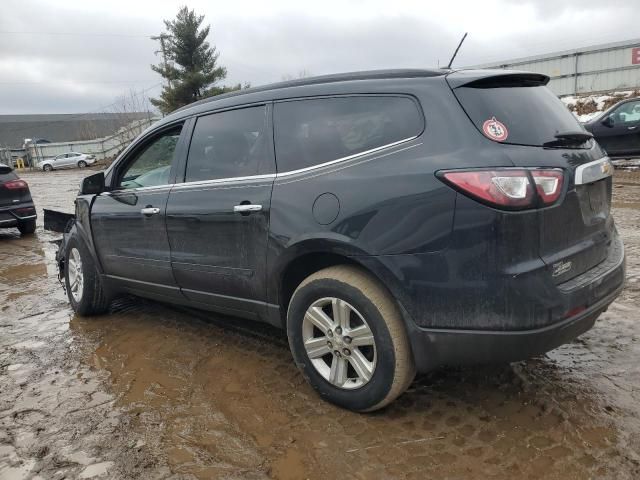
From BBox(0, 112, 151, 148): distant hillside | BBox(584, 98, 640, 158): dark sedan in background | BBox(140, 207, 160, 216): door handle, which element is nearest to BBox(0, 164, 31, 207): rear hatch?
BBox(140, 207, 160, 216): door handle

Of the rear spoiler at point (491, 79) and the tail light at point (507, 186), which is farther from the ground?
the rear spoiler at point (491, 79)

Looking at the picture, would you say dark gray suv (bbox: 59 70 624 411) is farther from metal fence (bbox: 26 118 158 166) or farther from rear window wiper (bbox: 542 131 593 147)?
metal fence (bbox: 26 118 158 166)

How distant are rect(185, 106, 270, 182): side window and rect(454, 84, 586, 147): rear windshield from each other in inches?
49.6

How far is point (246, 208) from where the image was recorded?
10.3ft

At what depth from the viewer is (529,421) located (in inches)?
105

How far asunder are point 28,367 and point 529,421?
3386 mm

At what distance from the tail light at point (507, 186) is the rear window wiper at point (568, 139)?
0.29m

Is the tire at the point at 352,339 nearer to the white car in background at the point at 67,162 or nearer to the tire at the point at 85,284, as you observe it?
the tire at the point at 85,284

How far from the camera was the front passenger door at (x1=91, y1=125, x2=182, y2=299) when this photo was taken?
12.6 ft

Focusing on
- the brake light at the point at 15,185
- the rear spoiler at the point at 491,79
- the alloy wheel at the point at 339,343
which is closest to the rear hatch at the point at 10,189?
the brake light at the point at 15,185

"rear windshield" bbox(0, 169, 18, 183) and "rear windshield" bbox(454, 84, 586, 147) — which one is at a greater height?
"rear windshield" bbox(454, 84, 586, 147)

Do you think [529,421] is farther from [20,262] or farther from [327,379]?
[20,262]

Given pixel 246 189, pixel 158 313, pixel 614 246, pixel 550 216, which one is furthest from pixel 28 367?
pixel 614 246

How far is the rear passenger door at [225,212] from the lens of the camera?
3.15 m
